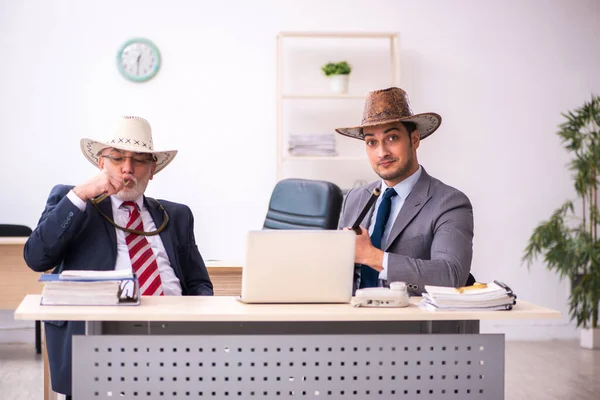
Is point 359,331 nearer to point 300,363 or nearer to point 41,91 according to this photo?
point 300,363

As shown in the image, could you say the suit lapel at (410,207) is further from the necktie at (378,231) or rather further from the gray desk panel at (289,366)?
the gray desk panel at (289,366)

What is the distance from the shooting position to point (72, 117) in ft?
18.2

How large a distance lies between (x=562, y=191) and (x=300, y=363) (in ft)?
14.0

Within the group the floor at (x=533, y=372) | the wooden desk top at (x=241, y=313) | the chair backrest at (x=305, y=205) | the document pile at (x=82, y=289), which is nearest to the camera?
the wooden desk top at (x=241, y=313)

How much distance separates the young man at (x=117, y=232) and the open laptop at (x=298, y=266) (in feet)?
2.18

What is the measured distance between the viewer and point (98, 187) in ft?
8.49

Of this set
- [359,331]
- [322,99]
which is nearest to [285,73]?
[322,99]

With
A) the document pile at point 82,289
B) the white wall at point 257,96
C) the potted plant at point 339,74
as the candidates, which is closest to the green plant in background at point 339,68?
the potted plant at point 339,74

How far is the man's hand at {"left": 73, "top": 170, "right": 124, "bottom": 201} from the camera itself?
2.59 m

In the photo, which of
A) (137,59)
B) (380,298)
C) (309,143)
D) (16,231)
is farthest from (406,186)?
(16,231)

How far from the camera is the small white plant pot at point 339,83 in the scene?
17.9ft

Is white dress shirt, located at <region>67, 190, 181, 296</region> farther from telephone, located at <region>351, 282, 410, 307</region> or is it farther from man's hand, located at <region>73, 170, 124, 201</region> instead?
telephone, located at <region>351, 282, 410, 307</region>

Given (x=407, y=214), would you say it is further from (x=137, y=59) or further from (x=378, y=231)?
(x=137, y=59)

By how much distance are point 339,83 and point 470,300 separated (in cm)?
345
